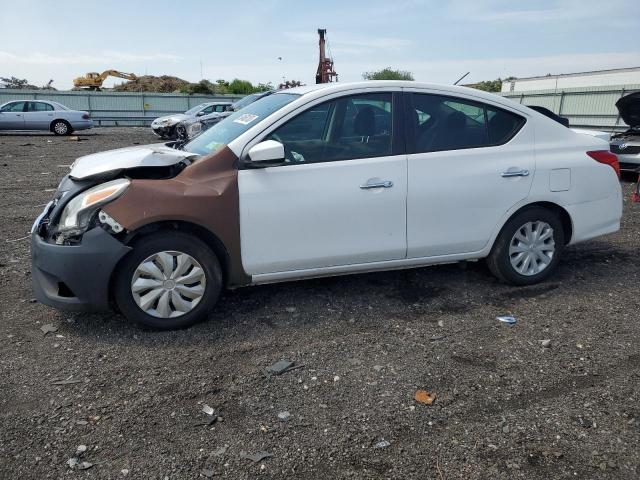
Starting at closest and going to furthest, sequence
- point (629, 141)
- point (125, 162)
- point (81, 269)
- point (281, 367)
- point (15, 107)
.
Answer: point (281, 367), point (81, 269), point (125, 162), point (629, 141), point (15, 107)

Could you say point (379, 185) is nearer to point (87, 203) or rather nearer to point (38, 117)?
point (87, 203)

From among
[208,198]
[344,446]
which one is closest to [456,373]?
[344,446]

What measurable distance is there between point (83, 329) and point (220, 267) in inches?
43.2

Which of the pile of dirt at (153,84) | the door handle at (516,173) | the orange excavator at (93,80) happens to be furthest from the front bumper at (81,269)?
the pile of dirt at (153,84)

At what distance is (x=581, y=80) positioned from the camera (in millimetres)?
34781

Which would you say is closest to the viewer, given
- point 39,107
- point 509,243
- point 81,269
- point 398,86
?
point 81,269

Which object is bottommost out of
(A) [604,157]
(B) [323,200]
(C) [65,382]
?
(C) [65,382]

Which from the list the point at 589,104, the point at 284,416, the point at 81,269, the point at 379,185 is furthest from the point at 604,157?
the point at 589,104

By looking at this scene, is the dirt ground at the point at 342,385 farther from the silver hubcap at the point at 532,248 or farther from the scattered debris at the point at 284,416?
the silver hubcap at the point at 532,248

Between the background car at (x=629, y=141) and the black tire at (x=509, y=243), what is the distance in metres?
6.81

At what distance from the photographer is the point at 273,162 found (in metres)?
3.84

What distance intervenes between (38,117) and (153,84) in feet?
96.3

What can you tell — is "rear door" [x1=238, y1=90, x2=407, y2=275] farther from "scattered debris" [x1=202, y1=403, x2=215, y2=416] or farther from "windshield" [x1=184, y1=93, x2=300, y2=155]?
"scattered debris" [x1=202, y1=403, x2=215, y2=416]

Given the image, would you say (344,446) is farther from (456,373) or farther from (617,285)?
(617,285)
